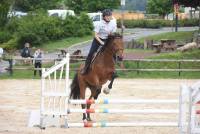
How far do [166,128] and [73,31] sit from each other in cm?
3796

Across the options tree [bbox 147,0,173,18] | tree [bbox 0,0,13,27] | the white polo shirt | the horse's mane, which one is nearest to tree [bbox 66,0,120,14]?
tree [bbox 147,0,173,18]

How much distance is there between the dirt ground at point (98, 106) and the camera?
14172mm

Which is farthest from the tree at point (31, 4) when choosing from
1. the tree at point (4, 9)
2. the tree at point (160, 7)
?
the tree at point (4, 9)

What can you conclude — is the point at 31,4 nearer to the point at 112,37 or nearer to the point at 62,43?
the point at 62,43

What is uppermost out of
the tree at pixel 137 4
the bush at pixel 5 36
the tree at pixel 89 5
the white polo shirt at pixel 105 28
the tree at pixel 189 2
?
the white polo shirt at pixel 105 28

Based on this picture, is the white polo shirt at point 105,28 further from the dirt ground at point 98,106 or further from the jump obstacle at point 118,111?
the dirt ground at point 98,106

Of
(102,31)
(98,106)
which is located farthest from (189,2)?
(102,31)

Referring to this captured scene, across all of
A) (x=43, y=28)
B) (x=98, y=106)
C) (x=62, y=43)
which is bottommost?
(x=62, y=43)

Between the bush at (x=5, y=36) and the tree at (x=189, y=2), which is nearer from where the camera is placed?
the tree at (x=189, y=2)

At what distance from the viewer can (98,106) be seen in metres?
A: 19.2

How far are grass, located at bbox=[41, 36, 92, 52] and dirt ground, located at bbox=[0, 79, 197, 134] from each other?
17.1 metres

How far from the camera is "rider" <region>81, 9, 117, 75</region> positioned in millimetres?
15508

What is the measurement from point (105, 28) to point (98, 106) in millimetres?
4165

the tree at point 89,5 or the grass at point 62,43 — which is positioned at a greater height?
the tree at point 89,5
